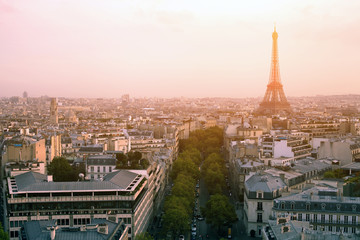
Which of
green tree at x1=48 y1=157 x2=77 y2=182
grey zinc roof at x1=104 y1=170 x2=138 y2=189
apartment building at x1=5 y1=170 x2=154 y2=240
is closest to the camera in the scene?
apartment building at x1=5 y1=170 x2=154 y2=240


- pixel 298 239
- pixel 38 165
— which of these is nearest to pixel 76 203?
pixel 38 165

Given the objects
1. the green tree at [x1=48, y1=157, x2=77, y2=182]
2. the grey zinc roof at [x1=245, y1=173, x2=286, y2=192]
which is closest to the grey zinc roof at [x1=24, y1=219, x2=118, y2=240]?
the grey zinc roof at [x1=245, y1=173, x2=286, y2=192]

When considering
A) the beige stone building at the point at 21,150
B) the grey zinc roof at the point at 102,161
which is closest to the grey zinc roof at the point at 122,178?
the grey zinc roof at the point at 102,161

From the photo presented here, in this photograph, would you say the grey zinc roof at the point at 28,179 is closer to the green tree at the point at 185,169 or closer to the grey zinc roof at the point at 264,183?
the grey zinc roof at the point at 264,183

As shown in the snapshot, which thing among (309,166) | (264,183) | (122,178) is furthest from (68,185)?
(309,166)

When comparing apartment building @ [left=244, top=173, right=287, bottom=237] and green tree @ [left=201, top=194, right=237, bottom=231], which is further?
green tree @ [left=201, top=194, right=237, bottom=231]

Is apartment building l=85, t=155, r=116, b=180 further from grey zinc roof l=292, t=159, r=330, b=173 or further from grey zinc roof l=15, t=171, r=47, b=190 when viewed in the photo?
grey zinc roof l=292, t=159, r=330, b=173
